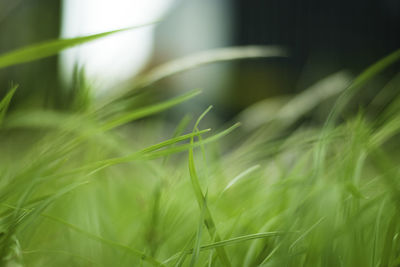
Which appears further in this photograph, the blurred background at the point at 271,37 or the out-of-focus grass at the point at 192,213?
the blurred background at the point at 271,37

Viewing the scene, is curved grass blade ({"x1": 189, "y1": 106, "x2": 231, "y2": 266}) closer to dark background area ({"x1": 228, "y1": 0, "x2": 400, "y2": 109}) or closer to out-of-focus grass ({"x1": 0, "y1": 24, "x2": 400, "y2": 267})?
out-of-focus grass ({"x1": 0, "y1": 24, "x2": 400, "y2": 267})

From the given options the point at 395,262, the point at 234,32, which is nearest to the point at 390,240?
the point at 395,262

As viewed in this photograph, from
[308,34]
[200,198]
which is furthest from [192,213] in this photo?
[308,34]

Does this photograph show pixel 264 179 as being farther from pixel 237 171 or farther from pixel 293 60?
pixel 293 60

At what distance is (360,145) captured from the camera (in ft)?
0.99

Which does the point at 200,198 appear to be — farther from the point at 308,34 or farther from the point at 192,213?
the point at 308,34

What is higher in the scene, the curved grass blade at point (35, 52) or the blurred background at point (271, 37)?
the blurred background at point (271, 37)

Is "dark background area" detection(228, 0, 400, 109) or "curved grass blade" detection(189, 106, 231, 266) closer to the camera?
"curved grass blade" detection(189, 106, 231, 266)

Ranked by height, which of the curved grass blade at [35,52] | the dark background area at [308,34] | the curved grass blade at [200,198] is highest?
the dark background area at [308,34]

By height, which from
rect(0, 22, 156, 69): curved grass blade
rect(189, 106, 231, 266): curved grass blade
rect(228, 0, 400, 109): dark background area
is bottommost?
rect(189, 106, 231, 266): curved grass blade

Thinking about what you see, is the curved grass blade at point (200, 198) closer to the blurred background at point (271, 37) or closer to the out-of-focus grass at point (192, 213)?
the out-of-focus grass at point (192, 213)

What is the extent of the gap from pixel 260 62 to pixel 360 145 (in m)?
2.04

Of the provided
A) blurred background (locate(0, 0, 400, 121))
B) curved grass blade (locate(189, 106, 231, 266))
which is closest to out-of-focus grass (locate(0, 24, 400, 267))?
curved grass blade (locate(189, 106, 231, 266))

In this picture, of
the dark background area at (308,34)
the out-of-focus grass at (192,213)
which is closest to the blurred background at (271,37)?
the dark background area at (308,34)
